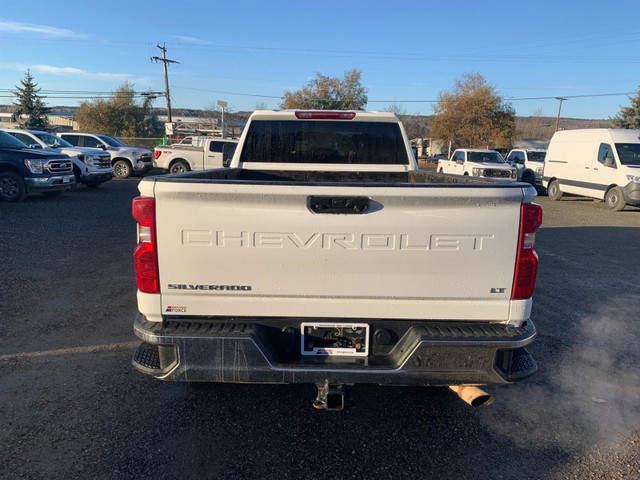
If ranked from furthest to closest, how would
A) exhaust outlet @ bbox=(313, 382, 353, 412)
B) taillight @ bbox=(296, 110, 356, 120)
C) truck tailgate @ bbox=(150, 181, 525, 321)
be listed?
taillight @ bbox=(296, 110, 356, 120) → exhaust outlet @ bbox=(313, 382, 353, 412) → truck tailgate @ bbox=(150, 181, 525, 321)

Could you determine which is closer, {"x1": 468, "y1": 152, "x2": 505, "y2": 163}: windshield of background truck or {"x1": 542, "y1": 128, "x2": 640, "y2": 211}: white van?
{"x1": 542, "y1": 128, "x2": 640, "y2": 211}: white van

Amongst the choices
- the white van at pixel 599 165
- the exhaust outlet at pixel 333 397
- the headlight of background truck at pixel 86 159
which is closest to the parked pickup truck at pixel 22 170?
the headlight of background truck at pixel 86 159

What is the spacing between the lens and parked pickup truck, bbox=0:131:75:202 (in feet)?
42.4

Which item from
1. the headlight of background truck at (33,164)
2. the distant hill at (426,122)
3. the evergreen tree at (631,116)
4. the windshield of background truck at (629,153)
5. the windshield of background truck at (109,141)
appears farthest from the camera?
the distant hill at (426,122)

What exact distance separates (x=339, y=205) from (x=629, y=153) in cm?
1629

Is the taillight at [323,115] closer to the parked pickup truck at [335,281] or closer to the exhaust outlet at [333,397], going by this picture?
the parked pickup truck at [335,281]

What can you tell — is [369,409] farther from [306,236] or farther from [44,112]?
[44,112]

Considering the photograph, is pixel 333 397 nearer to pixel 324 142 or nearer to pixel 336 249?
pixel 336 249

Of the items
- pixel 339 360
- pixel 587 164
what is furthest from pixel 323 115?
pixel 587 164

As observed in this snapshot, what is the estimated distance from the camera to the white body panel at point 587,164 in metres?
15.5

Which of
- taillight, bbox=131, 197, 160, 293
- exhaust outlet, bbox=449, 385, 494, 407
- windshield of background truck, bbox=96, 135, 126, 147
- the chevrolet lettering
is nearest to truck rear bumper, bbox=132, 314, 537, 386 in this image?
exhaust outlet, bbox=449, 385, 494, 407

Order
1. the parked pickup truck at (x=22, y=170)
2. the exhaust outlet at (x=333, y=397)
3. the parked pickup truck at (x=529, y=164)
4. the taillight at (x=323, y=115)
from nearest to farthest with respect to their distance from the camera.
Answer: the exhaust outlet at (x=333, y=397) < the taillight at (x=323, y=115) < the parked pickup truck at (x=22, y=170) < the parked pickup truck at (x=529, y=164)

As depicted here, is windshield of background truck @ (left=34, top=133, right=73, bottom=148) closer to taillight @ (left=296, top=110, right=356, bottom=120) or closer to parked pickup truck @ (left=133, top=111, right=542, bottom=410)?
taillight @ (left=296, top=110, right=356, bottom=120)

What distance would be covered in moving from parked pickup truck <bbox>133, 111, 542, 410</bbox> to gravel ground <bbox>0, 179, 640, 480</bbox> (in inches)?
18.6
